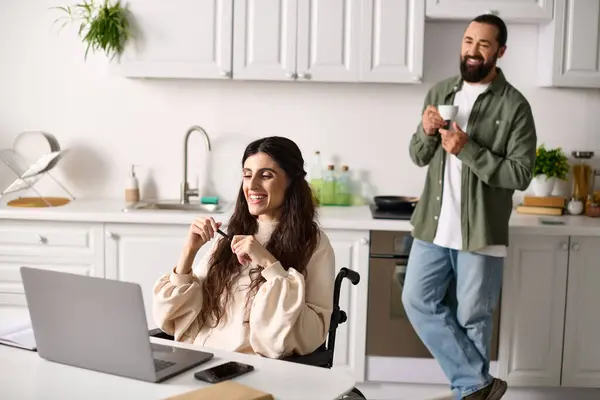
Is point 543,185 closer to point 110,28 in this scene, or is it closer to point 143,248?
point 143,248

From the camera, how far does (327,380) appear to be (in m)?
2.00

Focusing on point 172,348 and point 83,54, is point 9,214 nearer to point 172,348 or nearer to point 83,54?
point 83,54

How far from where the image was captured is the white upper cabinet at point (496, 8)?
4082mm

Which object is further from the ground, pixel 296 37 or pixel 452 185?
pixel 296 37

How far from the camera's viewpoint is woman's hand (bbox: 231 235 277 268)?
2.41m

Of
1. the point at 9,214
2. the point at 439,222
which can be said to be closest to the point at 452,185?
the point at 439,222

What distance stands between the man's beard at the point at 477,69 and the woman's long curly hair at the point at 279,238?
113 centimetres

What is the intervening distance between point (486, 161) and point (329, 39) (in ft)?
3.66

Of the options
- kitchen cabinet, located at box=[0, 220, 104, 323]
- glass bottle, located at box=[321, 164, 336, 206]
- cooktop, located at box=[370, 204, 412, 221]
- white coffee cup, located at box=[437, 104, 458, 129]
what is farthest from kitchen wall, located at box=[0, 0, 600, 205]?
white coffee cup, located at box=[437, 104, 458, 129]

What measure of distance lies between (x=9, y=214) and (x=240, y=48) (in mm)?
1335

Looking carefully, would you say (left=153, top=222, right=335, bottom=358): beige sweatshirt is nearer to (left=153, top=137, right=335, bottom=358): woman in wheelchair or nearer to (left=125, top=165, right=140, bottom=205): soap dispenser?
(left=153, top=137, right=335, bottom=358): woman in wheelchair

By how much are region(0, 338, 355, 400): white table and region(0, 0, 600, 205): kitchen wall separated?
249 cm

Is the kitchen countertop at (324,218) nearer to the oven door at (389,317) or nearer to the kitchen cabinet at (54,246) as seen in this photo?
the kitchen cabinet at (54,246)

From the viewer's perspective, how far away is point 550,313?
3.99m
